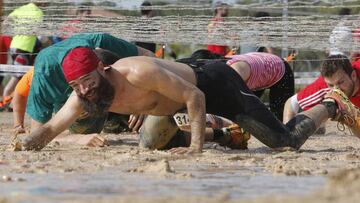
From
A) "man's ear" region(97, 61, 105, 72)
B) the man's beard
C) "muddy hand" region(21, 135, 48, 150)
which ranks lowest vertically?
"muddy hand" region(21, 135, 48, 150)

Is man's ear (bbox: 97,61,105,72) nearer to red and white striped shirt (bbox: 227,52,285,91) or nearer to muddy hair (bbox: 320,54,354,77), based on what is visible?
red and white striped shirt (bbox: 227,52,285,91)

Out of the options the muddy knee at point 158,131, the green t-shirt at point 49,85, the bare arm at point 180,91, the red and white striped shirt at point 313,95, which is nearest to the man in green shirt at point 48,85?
the green t-shirt at point 49,85

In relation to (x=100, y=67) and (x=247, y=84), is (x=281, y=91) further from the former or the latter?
(x=100, y=67)

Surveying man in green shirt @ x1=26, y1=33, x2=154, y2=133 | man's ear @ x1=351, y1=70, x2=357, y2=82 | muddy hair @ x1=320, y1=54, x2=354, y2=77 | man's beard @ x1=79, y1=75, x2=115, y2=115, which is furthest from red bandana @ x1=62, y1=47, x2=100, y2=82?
man's ear @ x1=351, y1=70, x2=357, y2=82

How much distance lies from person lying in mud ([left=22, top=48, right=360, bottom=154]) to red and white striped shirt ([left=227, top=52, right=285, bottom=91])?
726mm

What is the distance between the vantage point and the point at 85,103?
668 centimetres

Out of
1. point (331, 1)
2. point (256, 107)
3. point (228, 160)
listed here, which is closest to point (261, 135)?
point (256, 107)

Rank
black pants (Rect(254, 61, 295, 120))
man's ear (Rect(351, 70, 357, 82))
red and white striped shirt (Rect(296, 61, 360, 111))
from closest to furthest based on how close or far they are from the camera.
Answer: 1. man's ear (Rect(351, 70, 357, 82))
2. red and white striped shirt (Rect(296, 61, 360, 111))
3. black pants (Rect(254, 61, 295, 120))

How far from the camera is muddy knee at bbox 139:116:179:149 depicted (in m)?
7.42

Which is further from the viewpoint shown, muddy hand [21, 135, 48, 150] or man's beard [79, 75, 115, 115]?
muddy hand [21, 135, 48, 150]

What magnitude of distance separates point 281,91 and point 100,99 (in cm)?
302

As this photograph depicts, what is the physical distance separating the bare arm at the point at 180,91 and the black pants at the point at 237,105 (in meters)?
0.45

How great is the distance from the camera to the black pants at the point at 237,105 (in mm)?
7309

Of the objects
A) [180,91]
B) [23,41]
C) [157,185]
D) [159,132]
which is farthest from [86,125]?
[23,41]
